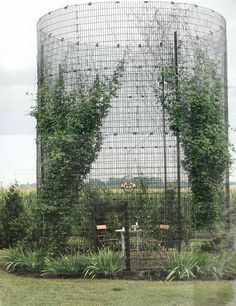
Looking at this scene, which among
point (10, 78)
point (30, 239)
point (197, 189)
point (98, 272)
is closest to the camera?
point (10, 78)

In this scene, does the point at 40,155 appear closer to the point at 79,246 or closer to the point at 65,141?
the point at 65,141

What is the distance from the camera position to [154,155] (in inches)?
184

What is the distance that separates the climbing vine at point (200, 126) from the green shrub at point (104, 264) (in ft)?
1.98

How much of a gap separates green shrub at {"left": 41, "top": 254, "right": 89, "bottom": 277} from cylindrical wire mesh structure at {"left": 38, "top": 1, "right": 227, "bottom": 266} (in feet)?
1.89

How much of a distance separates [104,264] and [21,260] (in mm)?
685

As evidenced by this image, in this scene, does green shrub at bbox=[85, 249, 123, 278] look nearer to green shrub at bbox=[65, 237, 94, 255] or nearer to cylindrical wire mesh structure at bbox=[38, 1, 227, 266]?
green shrub at bbox=[65, 237, 94, 255]

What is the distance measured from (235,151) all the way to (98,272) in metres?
1.18

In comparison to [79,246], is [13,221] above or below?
above

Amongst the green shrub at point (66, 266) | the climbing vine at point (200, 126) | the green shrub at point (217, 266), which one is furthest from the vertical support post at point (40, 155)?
the green shrub at point (217, 266)

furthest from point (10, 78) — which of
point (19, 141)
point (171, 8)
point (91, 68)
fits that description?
point (171, 8)

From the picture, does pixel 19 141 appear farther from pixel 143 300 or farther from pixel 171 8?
pixel 171 8

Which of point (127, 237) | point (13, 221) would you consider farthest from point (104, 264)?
point (13, 221)

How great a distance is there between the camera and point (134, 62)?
4750mm

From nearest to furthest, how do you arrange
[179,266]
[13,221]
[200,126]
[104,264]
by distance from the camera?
1. [179,266]
2. [104,264]
3. [200,126]
4. [13,221]
